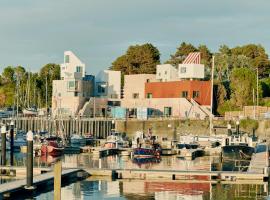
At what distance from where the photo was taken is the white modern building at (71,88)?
10488cm

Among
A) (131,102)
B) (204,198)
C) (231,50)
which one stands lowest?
(204,198)

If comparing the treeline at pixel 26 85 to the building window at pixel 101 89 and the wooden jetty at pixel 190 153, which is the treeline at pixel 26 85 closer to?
the building window at pixel 101 89

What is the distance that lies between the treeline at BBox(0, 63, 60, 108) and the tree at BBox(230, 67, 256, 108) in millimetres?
32305

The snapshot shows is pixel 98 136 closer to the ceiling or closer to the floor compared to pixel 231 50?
closer to the floor

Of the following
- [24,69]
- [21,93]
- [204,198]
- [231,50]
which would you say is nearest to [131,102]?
[21,93]

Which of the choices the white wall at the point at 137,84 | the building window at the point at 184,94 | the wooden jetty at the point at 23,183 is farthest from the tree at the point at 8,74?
the wooden jetty at the point at 23,183

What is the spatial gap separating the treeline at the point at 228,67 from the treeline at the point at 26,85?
14244 millimetres

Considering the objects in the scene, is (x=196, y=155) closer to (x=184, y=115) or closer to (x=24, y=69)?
(x=184, y=115)

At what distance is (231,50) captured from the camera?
134250 mm

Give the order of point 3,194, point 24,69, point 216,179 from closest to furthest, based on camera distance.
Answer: point 3,194 → point 216,179 → point 24,69

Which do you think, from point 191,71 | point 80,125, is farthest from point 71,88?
point 191,71

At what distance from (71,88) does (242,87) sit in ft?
91.2

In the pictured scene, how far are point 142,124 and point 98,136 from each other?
660cm

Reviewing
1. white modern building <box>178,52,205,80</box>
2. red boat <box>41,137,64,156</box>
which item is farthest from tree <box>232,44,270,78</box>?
red boat <box>41,137,64,156</box>
